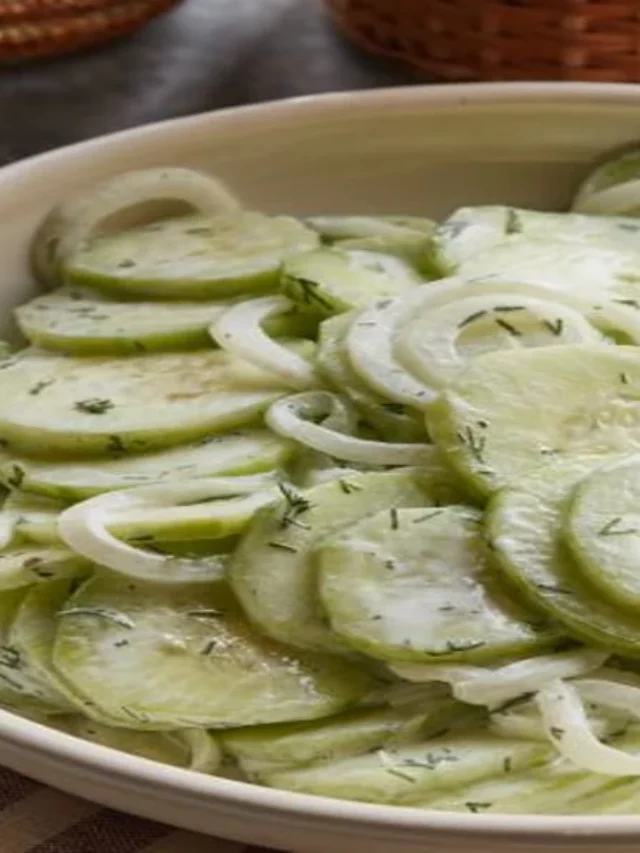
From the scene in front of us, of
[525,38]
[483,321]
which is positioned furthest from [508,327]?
[525,38]

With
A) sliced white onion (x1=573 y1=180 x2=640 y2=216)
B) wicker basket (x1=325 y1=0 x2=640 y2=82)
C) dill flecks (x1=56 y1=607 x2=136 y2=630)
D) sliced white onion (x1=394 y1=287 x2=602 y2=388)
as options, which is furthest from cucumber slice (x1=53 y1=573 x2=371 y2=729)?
wicker basket (x1=325 y1=0 x2=640 y2=82)

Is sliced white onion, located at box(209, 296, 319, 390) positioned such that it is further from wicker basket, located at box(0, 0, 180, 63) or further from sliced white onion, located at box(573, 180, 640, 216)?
wicker basket, located at box(0, 0, 180, 63)

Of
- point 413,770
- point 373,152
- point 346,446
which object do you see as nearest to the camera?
point 413,770

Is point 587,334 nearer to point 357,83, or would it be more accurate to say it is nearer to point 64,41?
point 357,83

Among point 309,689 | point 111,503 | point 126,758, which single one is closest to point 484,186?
point 111,503

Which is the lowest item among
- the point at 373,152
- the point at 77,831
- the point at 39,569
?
the point at 77,831

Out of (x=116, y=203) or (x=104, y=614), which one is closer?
(x=104, y=614)

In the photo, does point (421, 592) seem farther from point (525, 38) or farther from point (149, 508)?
point (525, 38)

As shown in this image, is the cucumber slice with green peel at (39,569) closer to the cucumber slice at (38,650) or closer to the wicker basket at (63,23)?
the cucumber slice at (38,650)
